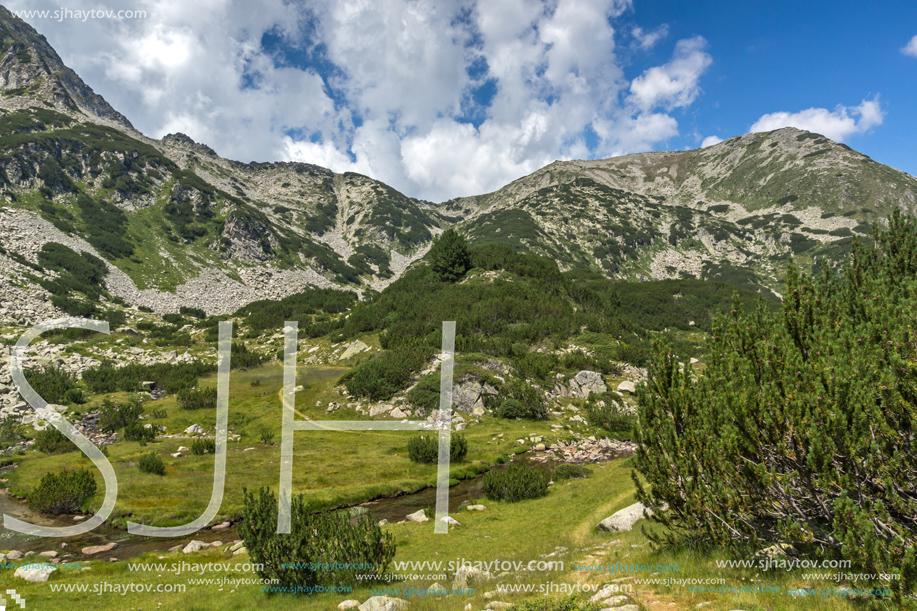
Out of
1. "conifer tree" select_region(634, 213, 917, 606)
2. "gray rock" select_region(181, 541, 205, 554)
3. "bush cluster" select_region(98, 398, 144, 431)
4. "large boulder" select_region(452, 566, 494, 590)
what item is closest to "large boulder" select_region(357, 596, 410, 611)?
"large boulder" select_region(452, 566, 494, 590)

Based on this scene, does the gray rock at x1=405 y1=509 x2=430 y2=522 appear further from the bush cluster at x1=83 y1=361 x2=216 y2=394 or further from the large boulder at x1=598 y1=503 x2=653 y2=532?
the bush cluster at x1=83 y1=361 x2=216 y2=394

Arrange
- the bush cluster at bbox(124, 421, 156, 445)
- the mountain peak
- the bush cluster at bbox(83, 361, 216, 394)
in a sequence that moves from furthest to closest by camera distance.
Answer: the mountain peak
the bush cluster at bbox(83, 361, 216, 394)
the bush cluster at bbox(124, 421, 156, 445)

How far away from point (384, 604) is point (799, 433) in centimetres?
885

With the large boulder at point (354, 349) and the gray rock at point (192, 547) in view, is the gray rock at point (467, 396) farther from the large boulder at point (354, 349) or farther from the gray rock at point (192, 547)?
the gray rock at point (192, 547)

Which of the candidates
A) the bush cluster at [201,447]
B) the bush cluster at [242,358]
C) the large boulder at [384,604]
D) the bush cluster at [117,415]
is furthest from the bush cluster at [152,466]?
the bush cluster at [242,358]

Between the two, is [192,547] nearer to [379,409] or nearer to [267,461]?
[267,461]

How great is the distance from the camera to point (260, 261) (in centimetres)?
11300

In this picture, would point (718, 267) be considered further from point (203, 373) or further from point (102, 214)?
point (102, 214)

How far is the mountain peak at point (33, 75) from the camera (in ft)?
428

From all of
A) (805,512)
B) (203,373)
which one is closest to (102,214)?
(203,373)

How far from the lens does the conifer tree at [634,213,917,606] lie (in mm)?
5457

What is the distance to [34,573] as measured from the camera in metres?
12.3

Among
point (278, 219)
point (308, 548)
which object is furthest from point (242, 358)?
point (278, 219)

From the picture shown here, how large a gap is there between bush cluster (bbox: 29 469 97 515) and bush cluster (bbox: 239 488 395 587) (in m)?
14.8
